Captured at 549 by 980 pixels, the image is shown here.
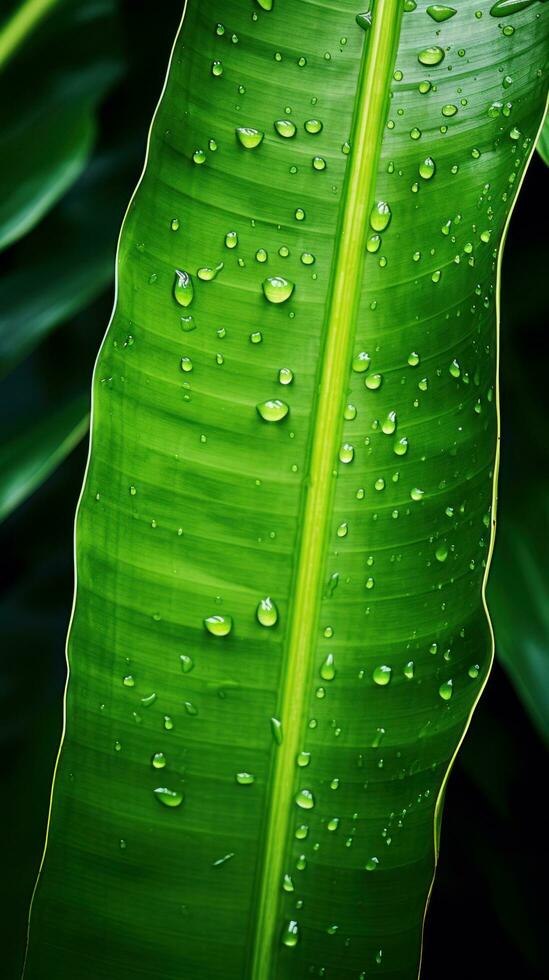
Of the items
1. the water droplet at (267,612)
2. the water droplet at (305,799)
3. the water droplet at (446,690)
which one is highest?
the water droplet at (267,612)

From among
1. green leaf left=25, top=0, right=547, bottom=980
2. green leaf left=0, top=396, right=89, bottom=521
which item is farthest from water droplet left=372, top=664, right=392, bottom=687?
green leaf left=0, top=396, right=89, bottom=521

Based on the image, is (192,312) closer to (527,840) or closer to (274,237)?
(274,237)

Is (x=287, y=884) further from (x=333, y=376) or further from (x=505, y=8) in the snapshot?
(x=505, y=8)

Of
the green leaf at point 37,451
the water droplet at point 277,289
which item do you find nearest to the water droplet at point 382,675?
the water droplet at point 277,289

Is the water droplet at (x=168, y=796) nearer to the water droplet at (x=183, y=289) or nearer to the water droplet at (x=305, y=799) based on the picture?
the water droplet at (x=305, y=799)

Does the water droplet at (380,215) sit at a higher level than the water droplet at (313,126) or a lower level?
lower

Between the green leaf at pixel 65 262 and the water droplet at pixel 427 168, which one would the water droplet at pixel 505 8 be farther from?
the green leaf at pixel 65 262

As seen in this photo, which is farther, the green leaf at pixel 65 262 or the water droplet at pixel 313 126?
the green leaf at pixel 65 262

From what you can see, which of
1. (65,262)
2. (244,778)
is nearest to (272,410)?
(244,778)
